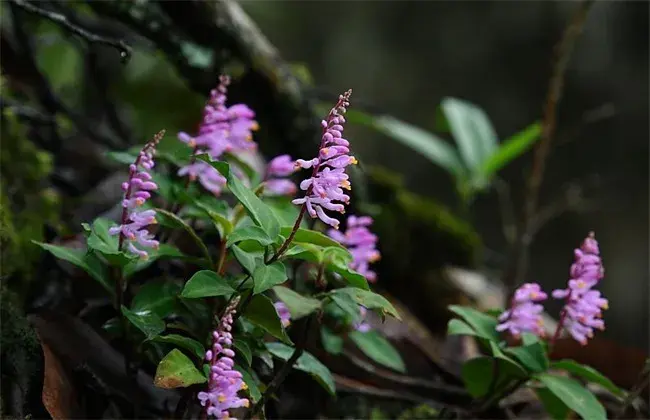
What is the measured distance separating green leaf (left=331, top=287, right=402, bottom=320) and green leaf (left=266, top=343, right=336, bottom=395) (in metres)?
0.13

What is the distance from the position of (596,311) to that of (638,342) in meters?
2.13

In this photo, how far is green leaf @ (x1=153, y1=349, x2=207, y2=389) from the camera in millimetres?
691

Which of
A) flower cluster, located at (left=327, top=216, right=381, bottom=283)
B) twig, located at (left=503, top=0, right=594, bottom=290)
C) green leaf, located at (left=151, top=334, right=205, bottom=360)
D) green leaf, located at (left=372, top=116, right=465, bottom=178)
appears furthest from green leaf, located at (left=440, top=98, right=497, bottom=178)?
green leaf, located at (left=151, top=334, right=205, bottom=360)

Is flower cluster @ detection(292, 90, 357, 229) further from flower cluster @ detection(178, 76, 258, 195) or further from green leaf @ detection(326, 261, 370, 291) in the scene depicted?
flower cluster @ detection(178, 76, 258, 195)

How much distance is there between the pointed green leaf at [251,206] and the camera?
0.74m

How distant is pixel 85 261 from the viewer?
834 mm

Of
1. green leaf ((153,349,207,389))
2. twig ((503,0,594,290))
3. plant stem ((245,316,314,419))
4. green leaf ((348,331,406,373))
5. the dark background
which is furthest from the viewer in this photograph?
the dark background

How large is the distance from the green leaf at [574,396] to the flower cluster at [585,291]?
0.06 m

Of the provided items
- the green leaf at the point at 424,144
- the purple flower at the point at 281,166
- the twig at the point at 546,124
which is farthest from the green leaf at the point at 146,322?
the green leaf at the point at 424,144

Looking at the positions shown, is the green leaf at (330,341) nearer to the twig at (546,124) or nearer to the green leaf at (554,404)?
the green leaf at (554,404)

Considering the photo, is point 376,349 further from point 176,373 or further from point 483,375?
point 176,373

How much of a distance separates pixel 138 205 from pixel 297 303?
0.21 metres

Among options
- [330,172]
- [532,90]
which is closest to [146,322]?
[330,172]

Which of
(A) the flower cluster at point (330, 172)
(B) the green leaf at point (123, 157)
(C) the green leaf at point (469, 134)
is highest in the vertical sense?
(C) the green leaf at point (469, 134)
